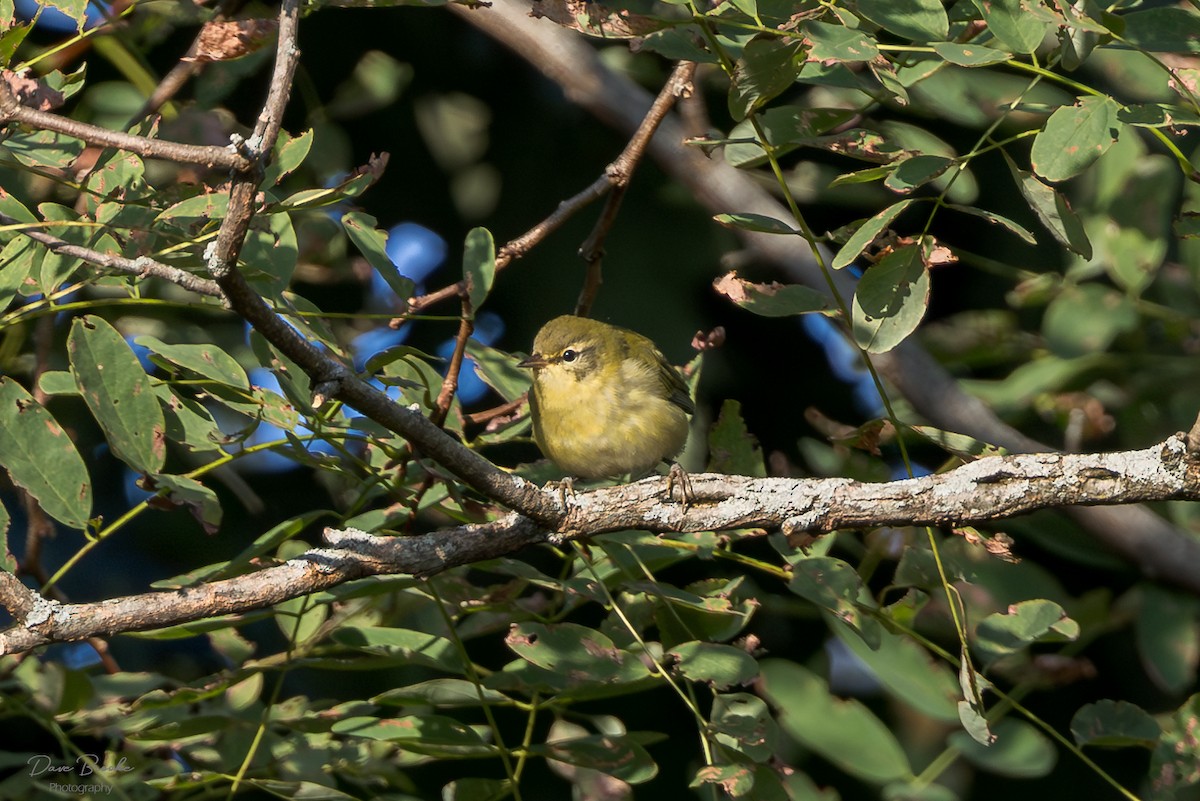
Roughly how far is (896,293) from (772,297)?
279 mm

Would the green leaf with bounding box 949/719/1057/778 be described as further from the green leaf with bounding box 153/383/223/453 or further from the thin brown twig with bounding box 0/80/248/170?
the thin brown twig with bounding box 0/80/248/170

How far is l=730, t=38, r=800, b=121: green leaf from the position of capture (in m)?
1.99

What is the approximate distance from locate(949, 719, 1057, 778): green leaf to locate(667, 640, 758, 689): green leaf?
3.22 feet

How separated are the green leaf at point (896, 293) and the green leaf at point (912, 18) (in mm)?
360

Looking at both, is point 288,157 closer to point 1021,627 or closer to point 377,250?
point 377,250

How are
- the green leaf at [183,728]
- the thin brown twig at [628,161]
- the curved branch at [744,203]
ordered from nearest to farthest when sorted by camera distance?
the green leaf at [183,728]
the thin brown twig at [628,161]
the curved branch at [744,203]

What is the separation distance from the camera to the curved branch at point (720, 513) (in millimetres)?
2084

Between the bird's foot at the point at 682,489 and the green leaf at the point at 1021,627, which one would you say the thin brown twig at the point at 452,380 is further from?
the green leaf at the point at 1021,627

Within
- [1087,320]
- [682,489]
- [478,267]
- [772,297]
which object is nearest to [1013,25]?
[772,297]

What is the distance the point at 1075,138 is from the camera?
1924mm

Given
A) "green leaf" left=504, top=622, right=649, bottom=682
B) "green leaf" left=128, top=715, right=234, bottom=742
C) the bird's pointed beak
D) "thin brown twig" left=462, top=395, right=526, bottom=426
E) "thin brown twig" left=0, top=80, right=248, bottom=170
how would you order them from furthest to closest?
the bird's pointed beak
"thin brown twig" left=462, top=395, right=526, bottom=426
"green leaf" left=128, top=715, right=234, bottom=742
"green leaf" left=504, top=622, right=649, bottom=682
"thin brown twig" left=0, top=80, right=248, bottom=170

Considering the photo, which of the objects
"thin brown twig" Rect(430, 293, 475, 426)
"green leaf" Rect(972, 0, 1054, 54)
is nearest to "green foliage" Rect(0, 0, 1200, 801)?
"green leaf" Rect(972, 0, 1054, 54)

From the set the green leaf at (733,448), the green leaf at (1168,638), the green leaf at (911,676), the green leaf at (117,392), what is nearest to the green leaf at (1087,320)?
the green leaf at (1168,638)

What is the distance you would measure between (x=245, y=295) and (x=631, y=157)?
1.64 meters
